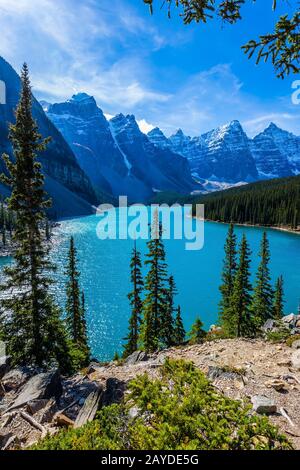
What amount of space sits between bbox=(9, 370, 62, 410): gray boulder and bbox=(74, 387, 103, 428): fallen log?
2.04m

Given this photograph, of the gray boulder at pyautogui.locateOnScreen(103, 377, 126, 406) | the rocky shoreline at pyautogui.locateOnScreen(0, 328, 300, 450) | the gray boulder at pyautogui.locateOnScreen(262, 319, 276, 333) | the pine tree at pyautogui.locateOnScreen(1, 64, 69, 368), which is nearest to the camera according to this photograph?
the rocky shoreline at pyautogui.locateOnScreen(0, 328, 300, 450)

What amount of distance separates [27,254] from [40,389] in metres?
7.45

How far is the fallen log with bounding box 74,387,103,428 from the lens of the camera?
22.1 feet

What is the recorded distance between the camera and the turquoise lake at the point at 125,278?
127 feet

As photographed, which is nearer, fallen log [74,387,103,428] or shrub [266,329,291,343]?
fallen log [74,387,103,428]

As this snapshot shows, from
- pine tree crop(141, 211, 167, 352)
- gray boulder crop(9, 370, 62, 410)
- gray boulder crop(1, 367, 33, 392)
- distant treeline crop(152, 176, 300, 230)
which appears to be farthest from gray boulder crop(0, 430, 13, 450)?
distant treeline crop(152, 176, 300, 230)

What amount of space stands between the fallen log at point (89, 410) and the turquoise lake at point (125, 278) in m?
25.9

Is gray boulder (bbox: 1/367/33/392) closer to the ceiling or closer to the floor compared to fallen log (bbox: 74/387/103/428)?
closer to the floor

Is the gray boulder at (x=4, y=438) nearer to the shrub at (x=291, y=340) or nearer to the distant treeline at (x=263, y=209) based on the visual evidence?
the shrub at (x=291, y=340)

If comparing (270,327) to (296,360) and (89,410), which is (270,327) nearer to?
(296,360)

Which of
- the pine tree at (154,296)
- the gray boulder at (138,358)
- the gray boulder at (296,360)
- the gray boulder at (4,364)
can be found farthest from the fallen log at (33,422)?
the pine tree at (154,296)

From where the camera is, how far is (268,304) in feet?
111

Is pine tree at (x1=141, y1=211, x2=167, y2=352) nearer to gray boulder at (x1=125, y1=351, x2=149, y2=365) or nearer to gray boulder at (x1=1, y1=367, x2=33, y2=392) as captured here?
gray boulder at (x1=125, y1=351, x2=149, y2=365)
